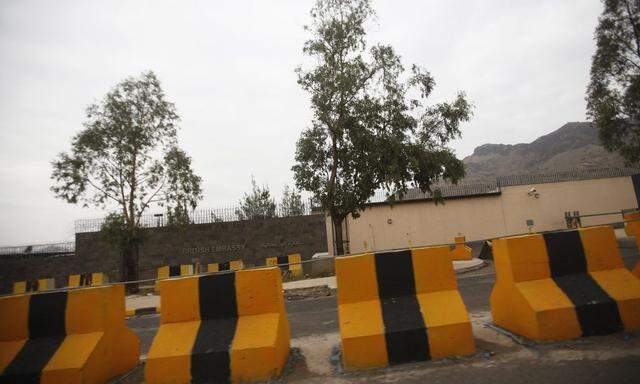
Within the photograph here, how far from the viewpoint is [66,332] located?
11.8 ft

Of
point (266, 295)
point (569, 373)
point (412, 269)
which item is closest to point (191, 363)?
point (266, 295)

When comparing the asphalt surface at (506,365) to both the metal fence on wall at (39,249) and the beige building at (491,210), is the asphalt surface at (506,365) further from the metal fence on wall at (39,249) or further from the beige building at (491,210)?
the metal fence on wall at (39,249)

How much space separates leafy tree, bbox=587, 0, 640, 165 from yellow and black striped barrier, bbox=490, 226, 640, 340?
85.1ft

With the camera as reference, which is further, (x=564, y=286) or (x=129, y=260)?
(x=129, y=260)

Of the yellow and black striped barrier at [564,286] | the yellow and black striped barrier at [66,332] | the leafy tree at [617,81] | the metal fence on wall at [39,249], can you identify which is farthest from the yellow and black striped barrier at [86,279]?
the leafy tree at [617,81]

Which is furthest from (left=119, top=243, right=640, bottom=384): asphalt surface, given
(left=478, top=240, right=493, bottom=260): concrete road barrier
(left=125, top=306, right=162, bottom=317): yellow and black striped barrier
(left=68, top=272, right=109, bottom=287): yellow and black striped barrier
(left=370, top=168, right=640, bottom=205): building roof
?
(left=370, top=168, right=640, bottom=205): building roof

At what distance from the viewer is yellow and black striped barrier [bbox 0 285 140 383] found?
336cm

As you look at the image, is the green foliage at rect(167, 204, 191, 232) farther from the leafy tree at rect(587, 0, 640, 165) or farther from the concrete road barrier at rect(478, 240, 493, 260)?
the leafy tree at rect(587, 0, 640, 165)

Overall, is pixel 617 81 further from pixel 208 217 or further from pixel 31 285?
pixel 31 285

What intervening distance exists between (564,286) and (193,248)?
76.2 feet

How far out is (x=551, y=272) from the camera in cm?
372

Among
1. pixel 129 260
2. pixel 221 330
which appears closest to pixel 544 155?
pixel 129 260

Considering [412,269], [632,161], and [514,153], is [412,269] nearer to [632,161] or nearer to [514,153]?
[632,161]

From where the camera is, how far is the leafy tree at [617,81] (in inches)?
921
